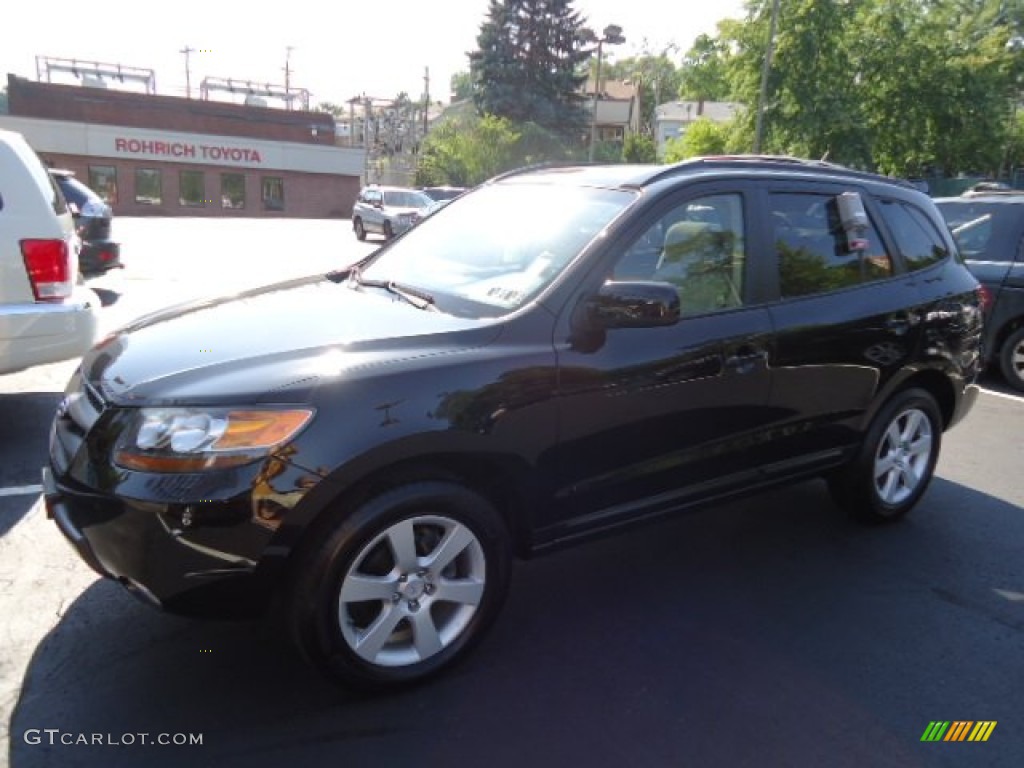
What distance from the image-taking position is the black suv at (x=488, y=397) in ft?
8.18

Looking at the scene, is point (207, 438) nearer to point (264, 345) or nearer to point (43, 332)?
point (264, 345)

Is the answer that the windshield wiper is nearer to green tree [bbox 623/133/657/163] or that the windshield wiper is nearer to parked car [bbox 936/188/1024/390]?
parked car [bbox 936/188/1024/390]

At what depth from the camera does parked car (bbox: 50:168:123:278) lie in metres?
10.7

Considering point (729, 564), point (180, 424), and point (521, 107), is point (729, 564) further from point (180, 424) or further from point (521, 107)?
point (521, 107)

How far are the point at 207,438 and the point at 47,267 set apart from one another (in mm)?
3207

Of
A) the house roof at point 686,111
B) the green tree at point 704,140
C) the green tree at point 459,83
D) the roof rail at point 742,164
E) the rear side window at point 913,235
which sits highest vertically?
the green tree at point 459,83

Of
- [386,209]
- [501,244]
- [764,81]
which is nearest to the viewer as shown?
[501,244]

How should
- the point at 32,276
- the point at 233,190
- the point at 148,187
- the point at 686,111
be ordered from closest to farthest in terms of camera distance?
the point at 32,276, the point at 148,187, the point at 233,190, the point at 686,111

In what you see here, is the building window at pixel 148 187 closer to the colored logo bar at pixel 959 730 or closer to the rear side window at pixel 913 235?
the rear side window at pixel 913 235

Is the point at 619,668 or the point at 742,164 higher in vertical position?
the point at 742,164

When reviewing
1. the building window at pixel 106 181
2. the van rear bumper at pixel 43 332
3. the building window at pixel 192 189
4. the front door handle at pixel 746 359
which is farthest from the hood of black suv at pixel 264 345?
the building window at pixel 192 189

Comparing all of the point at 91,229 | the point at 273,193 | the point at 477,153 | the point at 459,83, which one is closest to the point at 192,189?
the point at 273,193

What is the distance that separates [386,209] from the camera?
2336 centimetres

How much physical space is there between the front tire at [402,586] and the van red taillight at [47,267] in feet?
11.1
